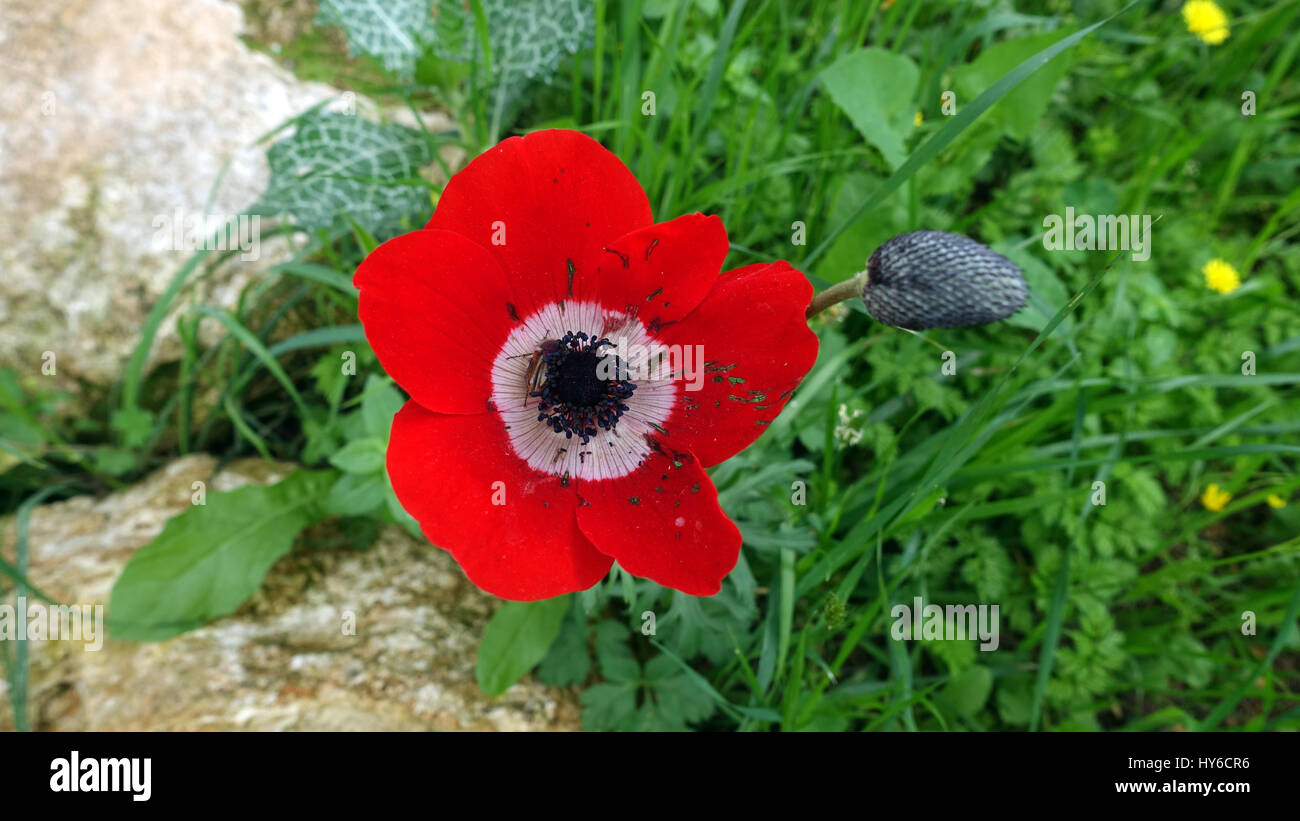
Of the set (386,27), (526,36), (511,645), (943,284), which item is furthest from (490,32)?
(511,645)

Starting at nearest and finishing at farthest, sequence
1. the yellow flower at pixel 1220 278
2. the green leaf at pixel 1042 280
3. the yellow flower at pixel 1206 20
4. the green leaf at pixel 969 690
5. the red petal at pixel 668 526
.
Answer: the red petal at pixel 668 526 → the green leaf at pixel 969 690 → the green leaf at pixel 1042 280 → the yellow flower at pixel 1220 278 → the yellow flower at pixel 1206 20

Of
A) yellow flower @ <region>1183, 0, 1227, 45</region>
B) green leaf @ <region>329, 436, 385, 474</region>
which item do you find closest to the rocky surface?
green leaf @ <region>329, 436, 385, 474</region>

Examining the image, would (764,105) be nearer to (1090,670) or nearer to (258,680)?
(1090,670)

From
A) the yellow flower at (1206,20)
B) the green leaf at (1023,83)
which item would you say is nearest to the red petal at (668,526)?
the green leaf at (1023,83)

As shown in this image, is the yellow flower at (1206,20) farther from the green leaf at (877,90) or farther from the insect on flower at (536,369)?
the insect on flower at (536,369)

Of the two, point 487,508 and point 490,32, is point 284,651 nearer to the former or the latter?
point 487,508

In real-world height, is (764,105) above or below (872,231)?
above
